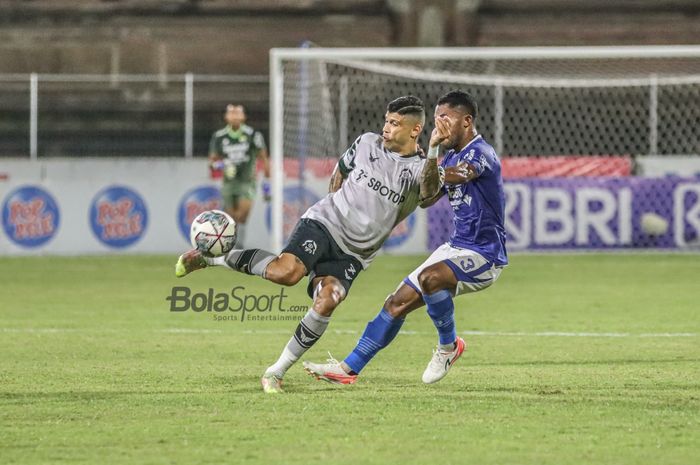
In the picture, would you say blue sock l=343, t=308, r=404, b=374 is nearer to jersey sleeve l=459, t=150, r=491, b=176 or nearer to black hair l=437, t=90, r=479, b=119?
jersey sleeve l=459, t=150, r=491, b=176

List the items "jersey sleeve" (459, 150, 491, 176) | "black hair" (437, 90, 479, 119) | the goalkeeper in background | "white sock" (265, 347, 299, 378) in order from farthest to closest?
the goalkeeper in background → "black hair" (437, 90, 479, 119) → "jersey sleeve" (459, 150, 491, 176) → "white sock" (265, 347, 299, 378)

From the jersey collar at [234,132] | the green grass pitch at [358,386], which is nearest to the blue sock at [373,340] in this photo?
the green grass pitch at [358,386]

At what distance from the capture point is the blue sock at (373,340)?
791cm

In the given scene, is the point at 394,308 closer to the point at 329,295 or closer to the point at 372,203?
the point at 329,295

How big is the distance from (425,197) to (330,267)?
70 centimetres

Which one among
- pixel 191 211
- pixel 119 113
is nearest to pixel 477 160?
pixel 191 211

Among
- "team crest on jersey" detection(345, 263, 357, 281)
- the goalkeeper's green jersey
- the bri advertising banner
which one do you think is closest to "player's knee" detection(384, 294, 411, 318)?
"team crest on jersey" detection(345, 263, 357, 281)

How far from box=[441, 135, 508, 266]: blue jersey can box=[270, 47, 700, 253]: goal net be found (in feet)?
30.6

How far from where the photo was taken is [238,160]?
19000 millimetres

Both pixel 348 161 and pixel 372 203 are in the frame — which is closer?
pixel 372 203

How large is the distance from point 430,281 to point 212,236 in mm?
1293

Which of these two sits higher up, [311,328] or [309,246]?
[309,246]

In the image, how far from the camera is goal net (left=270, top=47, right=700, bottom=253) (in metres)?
18.6

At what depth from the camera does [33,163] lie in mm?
19891
